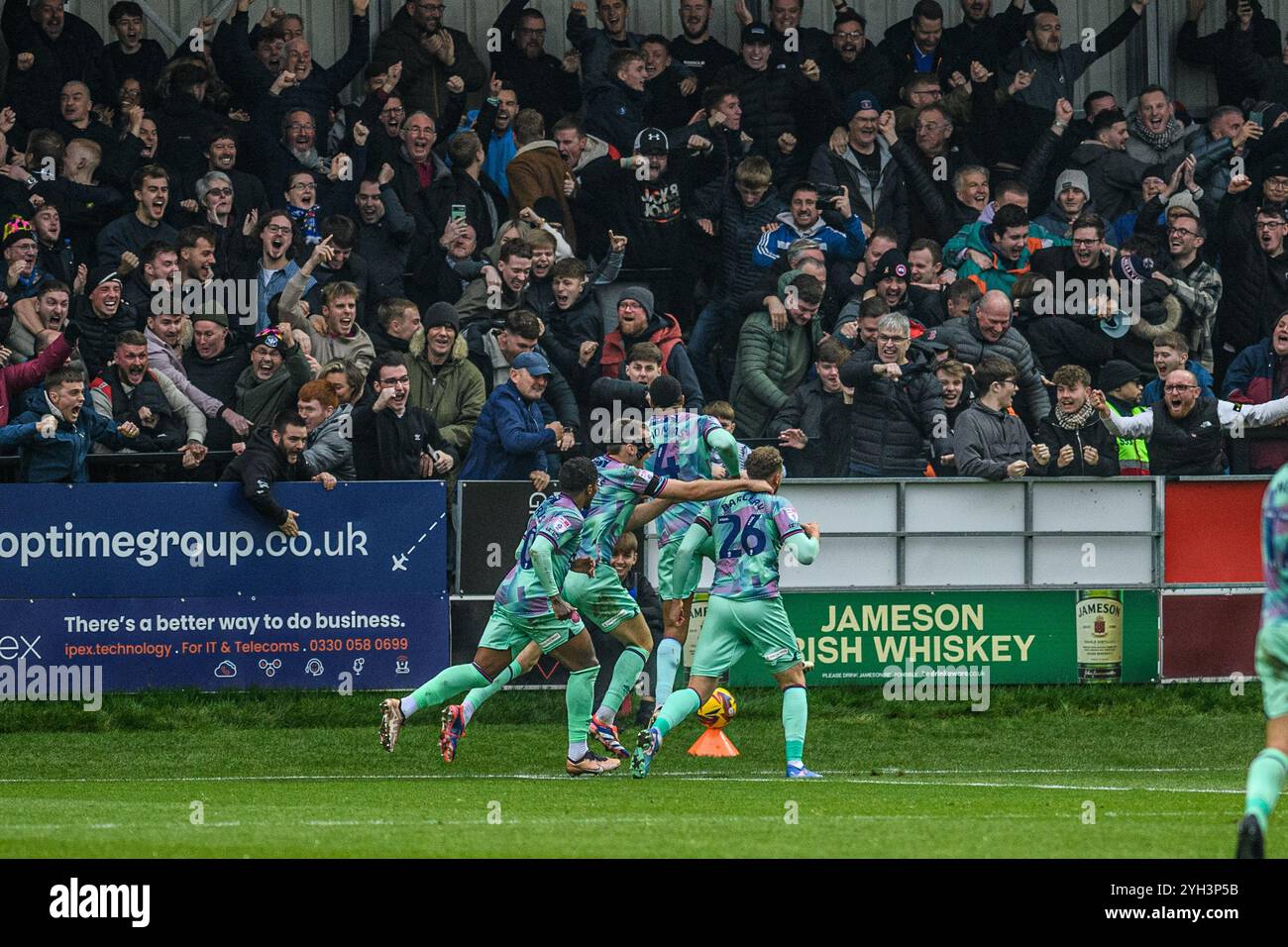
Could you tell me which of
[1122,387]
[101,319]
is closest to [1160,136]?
[1122,387]

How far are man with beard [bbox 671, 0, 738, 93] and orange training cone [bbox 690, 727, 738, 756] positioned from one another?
777 centimetres

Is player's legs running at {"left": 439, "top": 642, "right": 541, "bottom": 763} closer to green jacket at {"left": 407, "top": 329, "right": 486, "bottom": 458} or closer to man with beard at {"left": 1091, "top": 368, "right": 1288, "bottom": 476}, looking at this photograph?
green jacket at {"left": 407, "top": 329, "right": 486, "bottom": 458}

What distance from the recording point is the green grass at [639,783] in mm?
9359

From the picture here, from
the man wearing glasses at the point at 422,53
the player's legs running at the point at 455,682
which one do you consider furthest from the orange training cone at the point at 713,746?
the man wearing glasses at the point at 422,53

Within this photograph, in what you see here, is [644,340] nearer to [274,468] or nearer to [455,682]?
[274,468]

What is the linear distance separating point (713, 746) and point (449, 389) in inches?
169

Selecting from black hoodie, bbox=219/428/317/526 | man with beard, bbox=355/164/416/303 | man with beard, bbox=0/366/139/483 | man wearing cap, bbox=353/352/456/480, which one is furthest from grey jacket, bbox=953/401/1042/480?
man with beard, bbox=0/366/139/483

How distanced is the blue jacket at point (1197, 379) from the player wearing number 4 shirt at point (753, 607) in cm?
593

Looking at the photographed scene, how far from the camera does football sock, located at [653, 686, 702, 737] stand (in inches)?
527

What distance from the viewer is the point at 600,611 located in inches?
587

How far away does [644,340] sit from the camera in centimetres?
1827

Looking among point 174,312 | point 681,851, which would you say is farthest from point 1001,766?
point 174,312

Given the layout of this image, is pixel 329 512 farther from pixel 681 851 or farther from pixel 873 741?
pixel 681 851

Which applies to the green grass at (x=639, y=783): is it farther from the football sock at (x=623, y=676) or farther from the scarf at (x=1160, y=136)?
the scarf at (x=1160, y=136)
